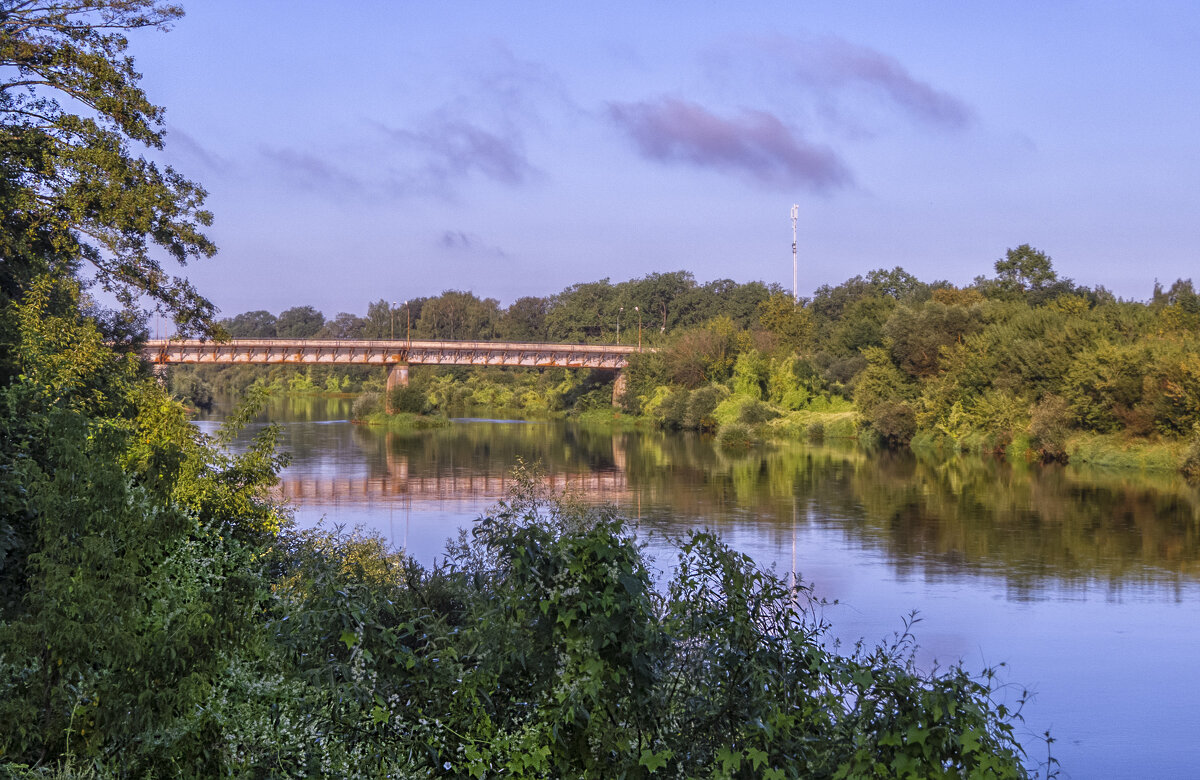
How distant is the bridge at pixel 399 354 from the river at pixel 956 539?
75.4 feet

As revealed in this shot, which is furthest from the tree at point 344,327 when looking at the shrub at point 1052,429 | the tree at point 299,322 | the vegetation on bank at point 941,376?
the shrub at point 1052,429

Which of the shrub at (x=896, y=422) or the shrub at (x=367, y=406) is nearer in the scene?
the shrub at (x=896, y=422)

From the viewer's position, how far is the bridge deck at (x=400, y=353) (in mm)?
71750

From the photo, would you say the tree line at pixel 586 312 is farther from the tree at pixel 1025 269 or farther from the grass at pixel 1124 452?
the grass at pixel 1124 452

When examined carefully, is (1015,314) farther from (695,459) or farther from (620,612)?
(620,612)

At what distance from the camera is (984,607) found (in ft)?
57.9

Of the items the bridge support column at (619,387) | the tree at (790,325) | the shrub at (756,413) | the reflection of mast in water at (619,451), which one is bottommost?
the reflection of mast in water at (619,451)

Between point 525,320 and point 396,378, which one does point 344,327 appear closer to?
point 525,320

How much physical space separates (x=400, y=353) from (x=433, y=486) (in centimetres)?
4384

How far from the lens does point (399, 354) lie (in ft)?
252

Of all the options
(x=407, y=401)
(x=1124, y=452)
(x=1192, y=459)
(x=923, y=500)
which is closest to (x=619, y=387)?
(x=407, y=401)

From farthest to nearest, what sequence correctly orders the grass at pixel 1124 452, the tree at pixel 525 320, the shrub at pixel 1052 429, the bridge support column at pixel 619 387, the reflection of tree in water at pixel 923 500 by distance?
the tree at pixel 525 320 → the bridge support column at pixel 619 387 → the shrub at pixel 1052 429 → the grass at pixel 1124 452 → the reflection of tree in water at pixel 923 500

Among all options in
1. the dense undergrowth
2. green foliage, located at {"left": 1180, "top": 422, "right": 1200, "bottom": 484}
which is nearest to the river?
green foliage, located at {"left": 1180, "top": 422, "right": 1200, "bottom": 484}

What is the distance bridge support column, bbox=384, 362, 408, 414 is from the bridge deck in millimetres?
307
